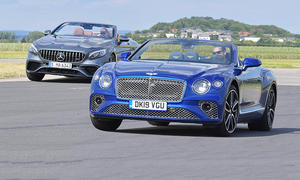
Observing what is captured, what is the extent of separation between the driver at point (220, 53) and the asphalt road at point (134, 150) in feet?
3.57

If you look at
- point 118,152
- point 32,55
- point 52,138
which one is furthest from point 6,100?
point 118,152

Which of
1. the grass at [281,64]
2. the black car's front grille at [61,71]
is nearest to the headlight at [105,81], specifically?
the black car's front grille at [61,71]

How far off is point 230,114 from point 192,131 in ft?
3.09

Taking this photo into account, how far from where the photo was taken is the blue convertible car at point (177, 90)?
10477 millimetres

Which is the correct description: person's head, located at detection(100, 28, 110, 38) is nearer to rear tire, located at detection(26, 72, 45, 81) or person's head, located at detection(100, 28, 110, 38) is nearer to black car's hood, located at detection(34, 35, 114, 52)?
black car's hood, located at detection(34, 35, 114, 52)

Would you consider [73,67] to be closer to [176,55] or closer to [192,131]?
[176,55]

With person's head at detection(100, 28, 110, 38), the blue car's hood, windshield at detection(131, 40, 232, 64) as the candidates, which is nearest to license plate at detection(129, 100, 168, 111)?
the blue car's hood

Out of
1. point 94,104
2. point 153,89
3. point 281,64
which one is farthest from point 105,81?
point 281,64

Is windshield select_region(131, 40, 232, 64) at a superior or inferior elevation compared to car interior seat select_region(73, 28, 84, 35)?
superior

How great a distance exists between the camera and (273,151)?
31.6 ft

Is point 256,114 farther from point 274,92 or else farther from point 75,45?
point 75,45

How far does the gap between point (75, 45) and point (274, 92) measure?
9905 millimetres

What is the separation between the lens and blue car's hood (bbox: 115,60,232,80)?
34.8 feet

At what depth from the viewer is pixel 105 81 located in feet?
35.7
